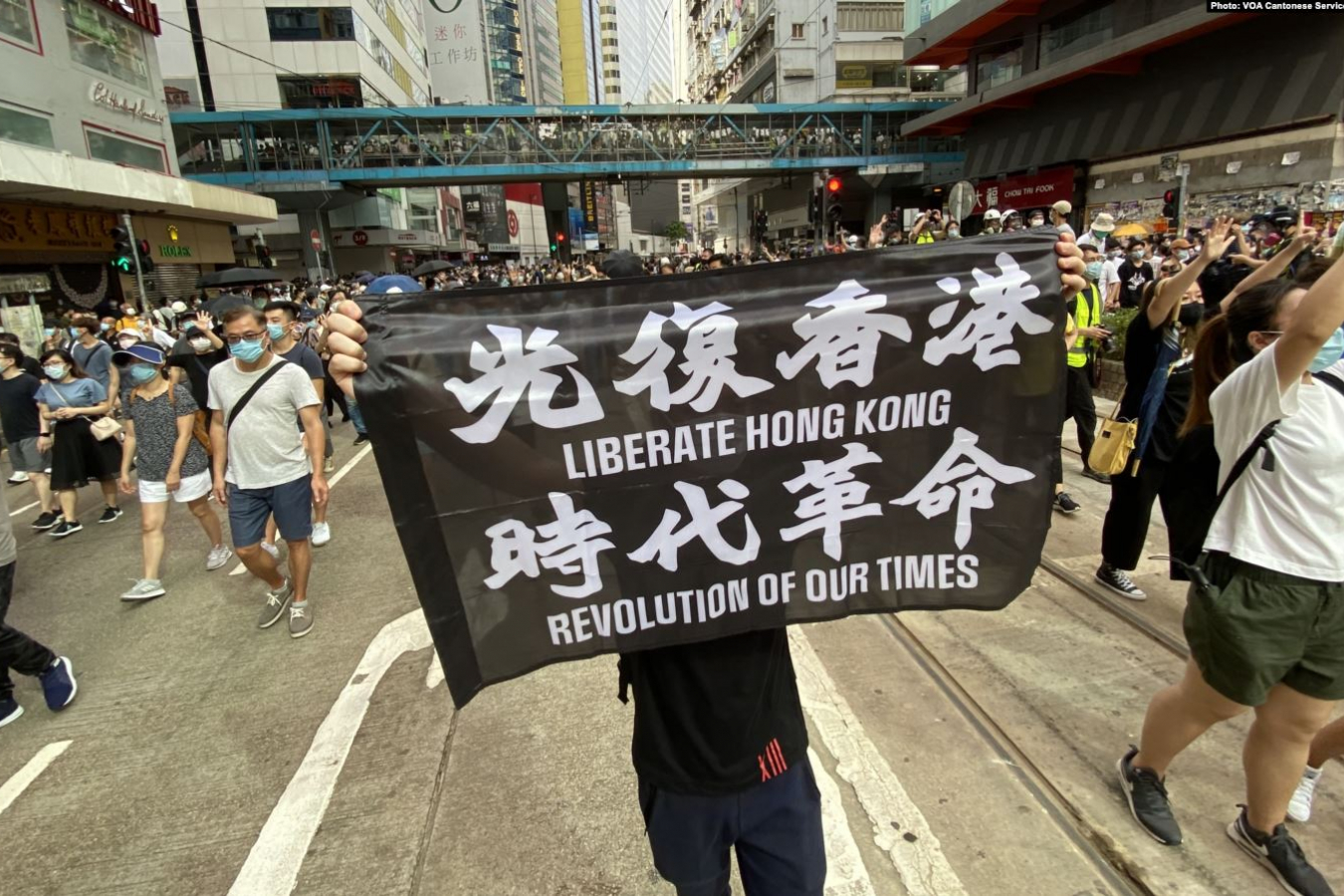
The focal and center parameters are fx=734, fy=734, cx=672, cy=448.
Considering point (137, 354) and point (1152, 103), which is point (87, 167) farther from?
point (1152, 103)

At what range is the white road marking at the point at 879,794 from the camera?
2.44 meters

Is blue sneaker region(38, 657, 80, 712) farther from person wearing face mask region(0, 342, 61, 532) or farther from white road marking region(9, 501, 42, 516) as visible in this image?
white road marking region(9, 501, 42, 516)

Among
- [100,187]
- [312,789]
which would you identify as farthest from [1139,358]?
[100,187]

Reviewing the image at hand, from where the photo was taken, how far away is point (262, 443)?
4301 mm

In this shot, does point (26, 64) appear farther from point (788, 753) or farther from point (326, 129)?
point (788, 753)

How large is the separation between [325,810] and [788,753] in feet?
7.00

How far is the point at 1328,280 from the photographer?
1.86 metres

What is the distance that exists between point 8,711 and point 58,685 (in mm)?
257

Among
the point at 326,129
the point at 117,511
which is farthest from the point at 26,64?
the point at 326,129

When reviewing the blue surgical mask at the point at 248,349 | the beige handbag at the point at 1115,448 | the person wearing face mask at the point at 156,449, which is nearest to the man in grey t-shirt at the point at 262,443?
the blue surgical mask at the point at 248,349

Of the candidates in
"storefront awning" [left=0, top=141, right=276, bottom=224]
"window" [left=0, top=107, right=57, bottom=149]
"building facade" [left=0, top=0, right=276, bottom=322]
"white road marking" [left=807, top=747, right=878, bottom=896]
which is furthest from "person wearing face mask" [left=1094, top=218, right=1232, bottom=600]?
"window" [left=0, top=107, right=57, bottom=149]

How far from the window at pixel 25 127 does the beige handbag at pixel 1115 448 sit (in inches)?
886

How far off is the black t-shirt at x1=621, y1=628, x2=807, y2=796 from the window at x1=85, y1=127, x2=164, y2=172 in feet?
82.8

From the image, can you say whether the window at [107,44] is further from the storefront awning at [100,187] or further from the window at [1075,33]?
the window at [1075,33]
